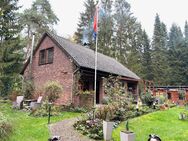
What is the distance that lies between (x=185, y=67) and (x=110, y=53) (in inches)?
613

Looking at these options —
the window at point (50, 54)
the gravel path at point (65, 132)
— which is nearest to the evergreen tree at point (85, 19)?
the window at point (50, 54)

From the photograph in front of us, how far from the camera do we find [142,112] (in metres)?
12.5

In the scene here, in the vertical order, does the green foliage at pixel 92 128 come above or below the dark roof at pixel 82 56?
below

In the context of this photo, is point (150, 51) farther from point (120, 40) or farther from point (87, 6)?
point (87, 6)

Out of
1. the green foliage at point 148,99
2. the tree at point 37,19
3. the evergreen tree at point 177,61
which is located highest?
Result: the tree at point 37,19

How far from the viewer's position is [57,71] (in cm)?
1659

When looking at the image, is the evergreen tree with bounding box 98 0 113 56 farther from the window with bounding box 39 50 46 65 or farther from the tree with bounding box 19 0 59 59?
the window with bounding box 39 50 46 65

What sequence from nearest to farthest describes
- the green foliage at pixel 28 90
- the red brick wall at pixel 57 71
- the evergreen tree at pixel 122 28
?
the red brick wall at pixel 57 71 < the green foliage at pixel 28 90 < the evergreen tree at pixel 122 28

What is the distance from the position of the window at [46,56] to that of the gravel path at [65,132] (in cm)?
909

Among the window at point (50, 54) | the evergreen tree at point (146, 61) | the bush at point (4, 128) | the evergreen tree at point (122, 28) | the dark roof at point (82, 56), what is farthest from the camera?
the evergreen tree at point (146, 61)

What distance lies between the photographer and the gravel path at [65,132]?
7.16m

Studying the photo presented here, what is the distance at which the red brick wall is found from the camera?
15.4 metres

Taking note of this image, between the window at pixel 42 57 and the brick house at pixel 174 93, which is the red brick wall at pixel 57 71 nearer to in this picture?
the window at pixel 42 57

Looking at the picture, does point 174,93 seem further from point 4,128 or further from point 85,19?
point 4,128
